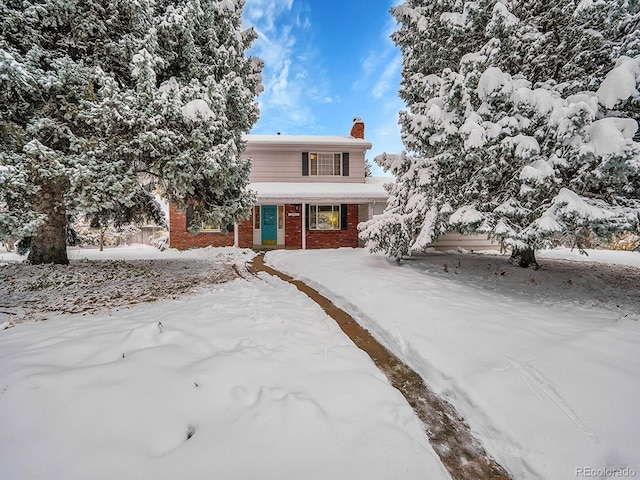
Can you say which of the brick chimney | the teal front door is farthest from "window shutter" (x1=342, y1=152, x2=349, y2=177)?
the teal front door

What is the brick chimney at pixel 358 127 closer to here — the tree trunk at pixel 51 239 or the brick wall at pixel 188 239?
the brick wall at pixel 188 239

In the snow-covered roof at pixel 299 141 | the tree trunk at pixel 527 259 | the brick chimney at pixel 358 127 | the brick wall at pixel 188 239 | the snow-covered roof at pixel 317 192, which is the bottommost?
the tree trunk at pixel 527 259

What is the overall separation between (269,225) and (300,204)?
1.87 meters

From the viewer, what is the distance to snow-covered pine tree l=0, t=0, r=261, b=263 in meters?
5.00

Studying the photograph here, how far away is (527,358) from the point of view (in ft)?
8.01

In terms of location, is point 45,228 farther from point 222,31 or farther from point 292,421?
point 292,421

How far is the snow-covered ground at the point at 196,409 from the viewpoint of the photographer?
1438mm

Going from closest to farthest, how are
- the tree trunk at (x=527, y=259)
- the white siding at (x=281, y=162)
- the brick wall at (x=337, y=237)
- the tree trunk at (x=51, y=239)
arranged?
the tree trunk at (x=51, y=239), the tree trunk at (x=527, y=259), the brick wall at (x=337, y=237), the white siding at (x=281, y=162)

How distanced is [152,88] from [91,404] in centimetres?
574

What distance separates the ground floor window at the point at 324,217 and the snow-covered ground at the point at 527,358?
25.8 ft

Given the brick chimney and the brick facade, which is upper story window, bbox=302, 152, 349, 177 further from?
the brick facade

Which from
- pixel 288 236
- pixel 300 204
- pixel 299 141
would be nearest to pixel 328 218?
pixel 300 204

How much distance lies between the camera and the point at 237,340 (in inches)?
114

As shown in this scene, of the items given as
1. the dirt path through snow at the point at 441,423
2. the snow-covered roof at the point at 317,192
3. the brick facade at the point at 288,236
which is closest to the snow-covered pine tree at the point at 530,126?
the dirt path through snow at the point at 441,423
